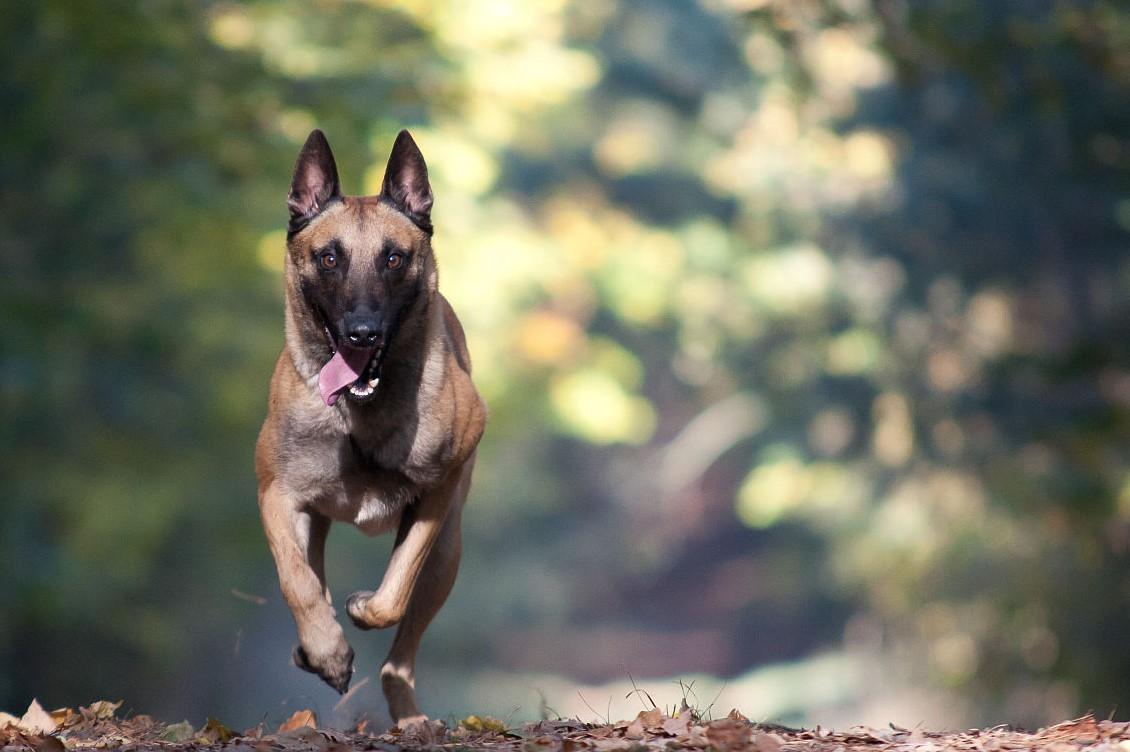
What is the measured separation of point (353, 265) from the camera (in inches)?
259

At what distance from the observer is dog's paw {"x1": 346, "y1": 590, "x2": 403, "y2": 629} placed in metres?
6.55

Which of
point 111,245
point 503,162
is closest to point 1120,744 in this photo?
point 111,245

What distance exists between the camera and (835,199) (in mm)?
23750

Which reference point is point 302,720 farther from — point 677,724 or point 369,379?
point 677,724

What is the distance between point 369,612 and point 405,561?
1.02ft

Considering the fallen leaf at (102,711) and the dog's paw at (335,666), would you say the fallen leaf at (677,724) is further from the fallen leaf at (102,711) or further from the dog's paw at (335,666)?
the fallen leaf at (102,711)

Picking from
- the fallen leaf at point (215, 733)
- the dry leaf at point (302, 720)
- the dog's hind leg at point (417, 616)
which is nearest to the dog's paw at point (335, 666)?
the fallen leaf at point (215, 733)

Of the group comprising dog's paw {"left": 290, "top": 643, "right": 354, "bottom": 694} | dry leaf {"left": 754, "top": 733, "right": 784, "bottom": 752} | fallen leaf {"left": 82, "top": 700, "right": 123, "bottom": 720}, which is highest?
dog's paw {"left": 290, "top": 643, "right": 354, "bottom": 694}

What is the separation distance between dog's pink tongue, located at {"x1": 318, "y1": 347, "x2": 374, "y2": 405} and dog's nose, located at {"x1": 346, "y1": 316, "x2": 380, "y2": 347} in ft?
0.60

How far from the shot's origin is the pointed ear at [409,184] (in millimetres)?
7023

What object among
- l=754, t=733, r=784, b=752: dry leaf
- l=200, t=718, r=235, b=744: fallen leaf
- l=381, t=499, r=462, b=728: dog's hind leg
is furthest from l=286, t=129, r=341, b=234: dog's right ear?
l=754, t=733, r=784, b=752: dry leaf

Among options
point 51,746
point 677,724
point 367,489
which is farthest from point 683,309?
point 51,746

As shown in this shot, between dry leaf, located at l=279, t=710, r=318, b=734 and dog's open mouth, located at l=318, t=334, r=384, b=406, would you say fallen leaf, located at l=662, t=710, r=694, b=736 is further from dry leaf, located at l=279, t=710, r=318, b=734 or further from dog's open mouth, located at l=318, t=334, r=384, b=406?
dog's open mouth, located at l=318, t=334, r=384, b=406

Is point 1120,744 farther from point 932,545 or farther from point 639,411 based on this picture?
point 639,411
